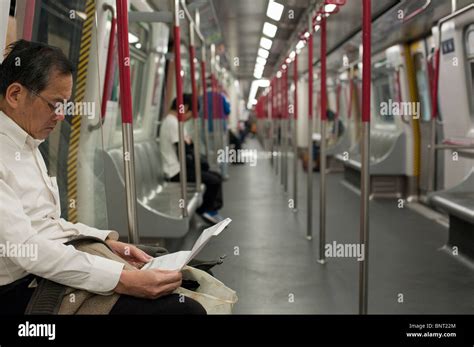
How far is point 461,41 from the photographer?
549 cm

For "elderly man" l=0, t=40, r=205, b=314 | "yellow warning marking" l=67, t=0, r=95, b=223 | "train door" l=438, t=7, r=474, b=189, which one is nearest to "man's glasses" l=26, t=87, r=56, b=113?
"elderly man" l=0, t=40, r=205, b=314

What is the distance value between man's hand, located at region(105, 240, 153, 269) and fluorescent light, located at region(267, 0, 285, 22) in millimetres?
2726

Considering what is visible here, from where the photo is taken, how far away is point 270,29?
18.6 ft

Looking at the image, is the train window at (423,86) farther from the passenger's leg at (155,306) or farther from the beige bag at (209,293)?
the passenger's leg at (155,306)

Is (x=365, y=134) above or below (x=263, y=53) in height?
below

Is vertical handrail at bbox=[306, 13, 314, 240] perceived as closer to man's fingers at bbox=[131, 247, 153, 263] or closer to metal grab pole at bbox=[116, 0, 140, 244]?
metal grab pole at bbox=[116, 0, 140, 244]

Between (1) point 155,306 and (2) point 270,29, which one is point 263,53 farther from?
(1) point 155,306

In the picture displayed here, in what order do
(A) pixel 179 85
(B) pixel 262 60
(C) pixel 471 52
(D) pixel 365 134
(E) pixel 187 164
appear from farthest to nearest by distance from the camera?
(B) pixel 262 60 → (E) pixel 187 164 → (C) pixel 471 52 → (A) pixel 179 85 → (D) pixel 365 134

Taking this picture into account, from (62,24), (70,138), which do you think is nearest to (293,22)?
(62,24)

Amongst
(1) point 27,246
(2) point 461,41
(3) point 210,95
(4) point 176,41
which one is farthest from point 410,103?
(1) point 27,246

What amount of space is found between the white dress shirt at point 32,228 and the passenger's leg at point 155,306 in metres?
0.07

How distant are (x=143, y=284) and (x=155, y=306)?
0.29 ft

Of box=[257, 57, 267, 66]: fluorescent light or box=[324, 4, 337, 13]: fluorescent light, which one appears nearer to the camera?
box=[324, 4, 337, 13]: fluorescent light

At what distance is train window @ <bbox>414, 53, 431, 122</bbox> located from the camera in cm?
764
